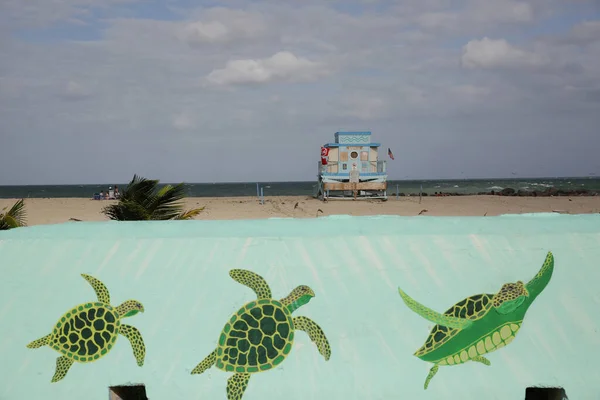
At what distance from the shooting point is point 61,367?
482cm

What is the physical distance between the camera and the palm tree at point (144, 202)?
10.0 m

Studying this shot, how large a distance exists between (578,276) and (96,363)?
4263 millimetres

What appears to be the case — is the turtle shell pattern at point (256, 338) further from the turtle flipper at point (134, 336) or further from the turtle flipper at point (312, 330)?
the turtle flipper at point (134, 336)

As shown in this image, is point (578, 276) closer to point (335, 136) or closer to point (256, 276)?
point (256, 276)

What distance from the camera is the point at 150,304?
4.79 meters

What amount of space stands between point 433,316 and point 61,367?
10.7ft

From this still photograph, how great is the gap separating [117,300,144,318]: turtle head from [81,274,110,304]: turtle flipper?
0.14m

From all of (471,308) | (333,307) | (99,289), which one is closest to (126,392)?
(99,289)

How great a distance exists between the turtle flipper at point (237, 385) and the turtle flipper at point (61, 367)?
143 centimetres

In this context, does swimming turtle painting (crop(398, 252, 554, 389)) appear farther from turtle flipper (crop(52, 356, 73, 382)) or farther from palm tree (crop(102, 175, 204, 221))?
palm tree (crop(102, 175, 204, 221))

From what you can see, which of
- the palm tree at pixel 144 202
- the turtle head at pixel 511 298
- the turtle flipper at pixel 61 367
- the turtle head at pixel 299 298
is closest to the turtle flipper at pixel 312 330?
the turtle head at pixel 299 298

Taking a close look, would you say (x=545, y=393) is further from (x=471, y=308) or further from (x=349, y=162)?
(x=349, y=162)

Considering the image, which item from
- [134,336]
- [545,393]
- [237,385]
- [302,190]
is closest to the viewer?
[237,385]

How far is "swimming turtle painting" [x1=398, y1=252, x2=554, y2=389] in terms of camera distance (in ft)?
15.4
